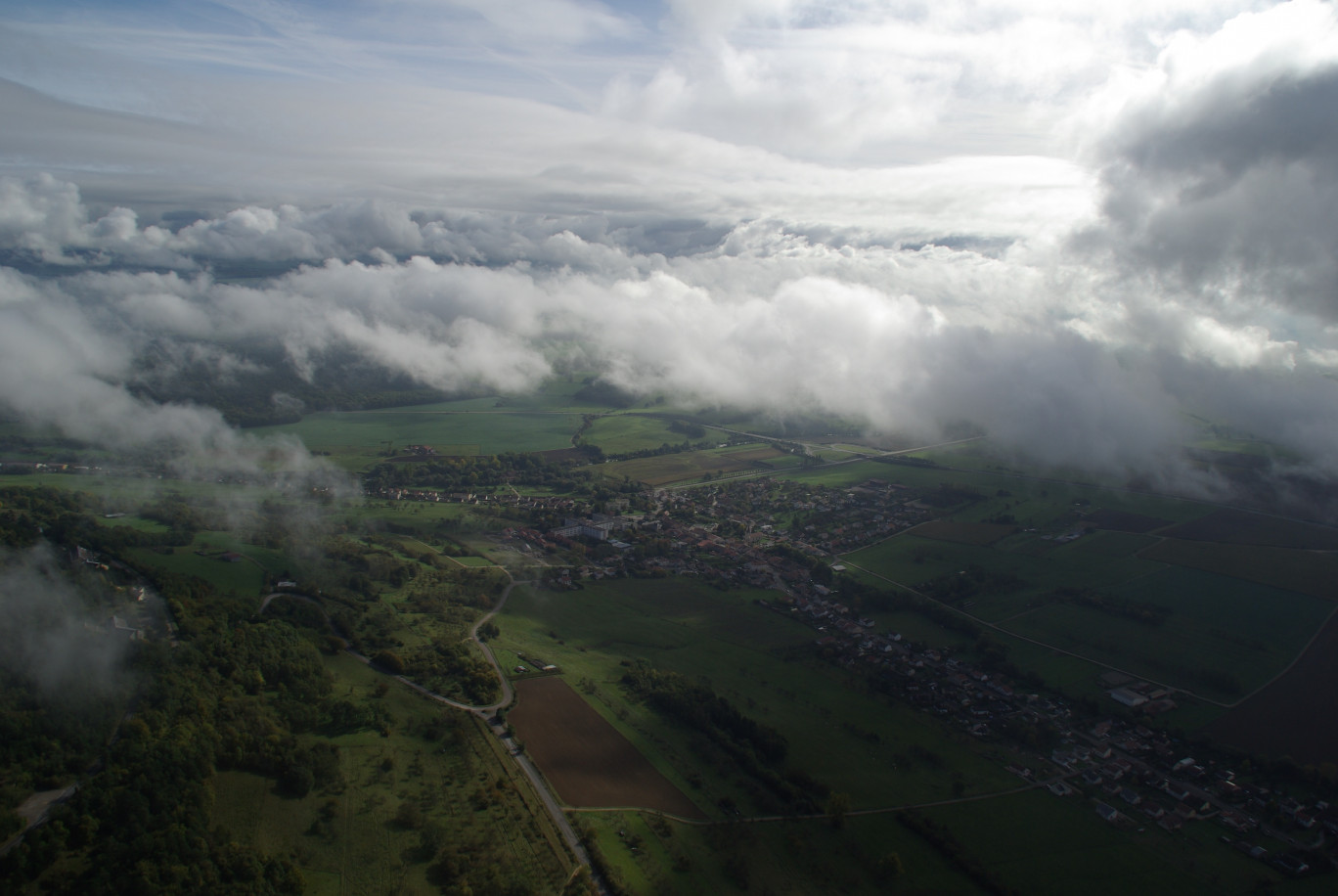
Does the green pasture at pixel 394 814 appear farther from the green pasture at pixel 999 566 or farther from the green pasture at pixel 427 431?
the green pasture at pixel 427 431

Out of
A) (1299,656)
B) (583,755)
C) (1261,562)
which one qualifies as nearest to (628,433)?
(1261,562)

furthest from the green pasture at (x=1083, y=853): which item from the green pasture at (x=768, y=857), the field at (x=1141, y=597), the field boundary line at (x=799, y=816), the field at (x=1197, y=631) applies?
the field at (x=1197, y=631)

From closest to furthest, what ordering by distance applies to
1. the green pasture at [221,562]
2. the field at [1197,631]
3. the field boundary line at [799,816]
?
the field boundary line at [799,816]
the field at [1197,631]
the green pasture at [221,562]

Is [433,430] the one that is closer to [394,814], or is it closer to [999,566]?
[999,566]

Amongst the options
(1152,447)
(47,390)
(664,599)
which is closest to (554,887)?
(664,599)

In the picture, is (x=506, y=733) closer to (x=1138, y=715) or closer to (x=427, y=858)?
(x=427, y=858)
